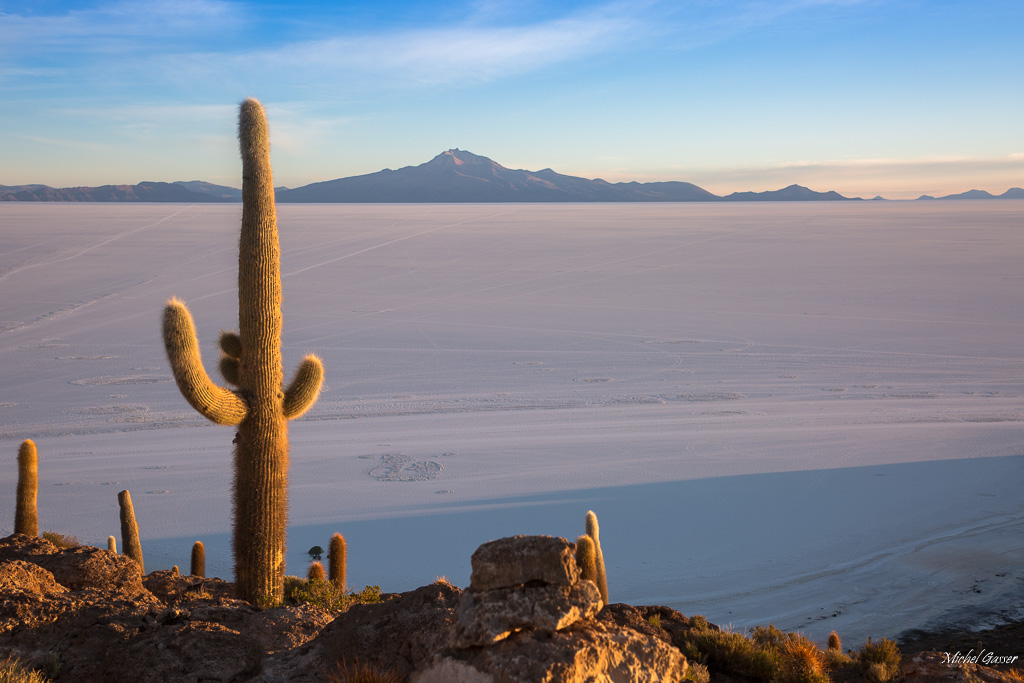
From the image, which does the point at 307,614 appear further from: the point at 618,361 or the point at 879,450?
the point at 618,361

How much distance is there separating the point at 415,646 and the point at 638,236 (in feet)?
242

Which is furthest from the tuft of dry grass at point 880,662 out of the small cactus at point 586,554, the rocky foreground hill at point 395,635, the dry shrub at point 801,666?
the small cactus at point 586,554

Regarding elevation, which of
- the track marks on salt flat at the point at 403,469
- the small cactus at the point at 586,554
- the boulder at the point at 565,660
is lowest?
the track marks on salt flat at the point at 403,469

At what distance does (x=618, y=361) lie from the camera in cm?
2834

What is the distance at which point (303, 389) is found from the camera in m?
9.02

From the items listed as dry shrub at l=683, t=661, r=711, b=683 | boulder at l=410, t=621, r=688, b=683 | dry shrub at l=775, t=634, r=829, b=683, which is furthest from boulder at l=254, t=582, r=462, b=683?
dry shrub at l=775, t=634, r=829, b=683

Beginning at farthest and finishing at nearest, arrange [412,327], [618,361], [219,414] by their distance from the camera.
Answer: [412,327]
[618,361]
[219,414]

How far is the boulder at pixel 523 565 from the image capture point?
171 inches

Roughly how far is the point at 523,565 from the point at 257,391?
201 inches

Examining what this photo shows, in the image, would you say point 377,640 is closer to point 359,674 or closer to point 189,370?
point 359,674

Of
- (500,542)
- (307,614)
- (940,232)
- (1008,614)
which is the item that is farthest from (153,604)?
(940,232)

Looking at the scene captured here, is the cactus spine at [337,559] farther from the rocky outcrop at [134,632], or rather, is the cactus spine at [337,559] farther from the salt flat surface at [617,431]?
the salt flat surface at [617,431]

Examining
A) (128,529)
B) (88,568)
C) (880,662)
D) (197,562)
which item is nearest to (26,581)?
(88,568)

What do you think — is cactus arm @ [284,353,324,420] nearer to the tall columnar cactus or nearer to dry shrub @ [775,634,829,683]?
the tall columnar cactus
